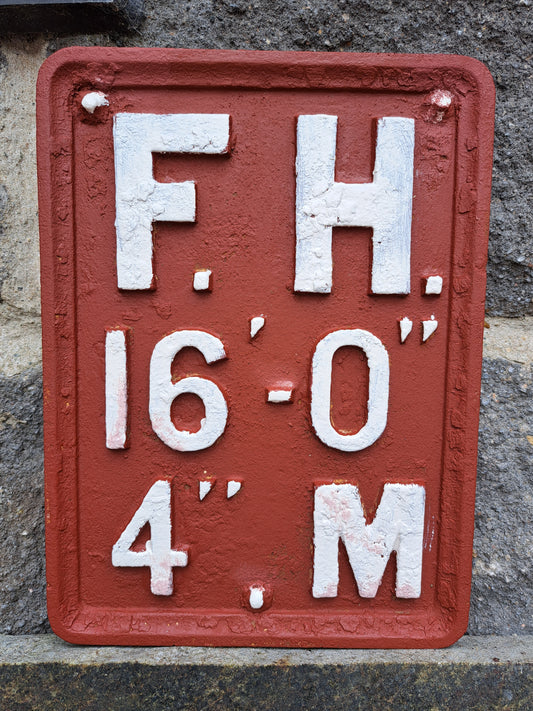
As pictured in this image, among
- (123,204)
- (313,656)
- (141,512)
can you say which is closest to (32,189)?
(123,204)

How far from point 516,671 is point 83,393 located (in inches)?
20.5

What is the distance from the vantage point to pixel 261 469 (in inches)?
18.7

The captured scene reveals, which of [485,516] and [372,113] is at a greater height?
[372,113]

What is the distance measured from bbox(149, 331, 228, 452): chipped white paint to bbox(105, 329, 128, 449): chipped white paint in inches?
1.1

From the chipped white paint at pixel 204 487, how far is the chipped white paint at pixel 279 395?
105mm

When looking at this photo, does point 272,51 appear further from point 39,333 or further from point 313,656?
point 313,656

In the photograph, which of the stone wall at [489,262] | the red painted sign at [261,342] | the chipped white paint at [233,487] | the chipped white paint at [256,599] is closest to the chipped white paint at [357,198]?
the red painted sign at [261,342]

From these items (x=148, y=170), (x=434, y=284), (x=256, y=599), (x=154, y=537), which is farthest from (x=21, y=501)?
(x=434, y=284)

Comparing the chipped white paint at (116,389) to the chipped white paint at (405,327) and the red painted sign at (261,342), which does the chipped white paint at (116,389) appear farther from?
the chipped white paint at (405,327)

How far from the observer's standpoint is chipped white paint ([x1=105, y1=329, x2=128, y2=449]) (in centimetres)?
46

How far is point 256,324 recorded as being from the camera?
18.1 inches

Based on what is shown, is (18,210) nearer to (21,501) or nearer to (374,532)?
(21,501)

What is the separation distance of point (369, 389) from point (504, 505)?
0.69 ft

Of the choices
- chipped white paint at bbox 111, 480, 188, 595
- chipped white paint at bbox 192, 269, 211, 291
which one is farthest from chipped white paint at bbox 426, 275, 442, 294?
chipped white paint at bbox 111, 480, 188, 595
